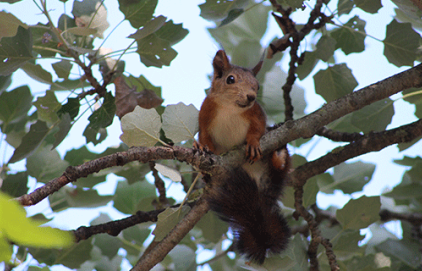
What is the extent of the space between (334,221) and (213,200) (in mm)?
1650

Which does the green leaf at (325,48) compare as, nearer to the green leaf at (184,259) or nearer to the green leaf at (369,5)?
the green leaf at (369,5)

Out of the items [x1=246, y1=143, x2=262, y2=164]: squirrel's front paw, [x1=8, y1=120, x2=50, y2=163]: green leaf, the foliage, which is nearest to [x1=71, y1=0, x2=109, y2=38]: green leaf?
the foliage

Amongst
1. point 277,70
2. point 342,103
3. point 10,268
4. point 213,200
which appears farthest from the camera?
point 277,70

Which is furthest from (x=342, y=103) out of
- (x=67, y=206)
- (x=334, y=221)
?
(x=67, y=206)

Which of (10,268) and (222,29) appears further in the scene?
(222,29)

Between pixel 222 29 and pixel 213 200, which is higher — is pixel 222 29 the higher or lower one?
the higher one

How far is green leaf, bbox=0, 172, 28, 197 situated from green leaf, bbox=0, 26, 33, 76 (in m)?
0.70

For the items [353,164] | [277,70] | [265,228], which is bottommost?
[353,164]

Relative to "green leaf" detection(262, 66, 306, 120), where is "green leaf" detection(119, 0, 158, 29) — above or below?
above

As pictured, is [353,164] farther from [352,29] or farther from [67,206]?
[67,206]

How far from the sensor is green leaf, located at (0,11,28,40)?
1.98 metres

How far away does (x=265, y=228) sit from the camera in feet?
6.66

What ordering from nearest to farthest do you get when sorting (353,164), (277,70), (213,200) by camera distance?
(213,200)
(353,164)
(277,70)

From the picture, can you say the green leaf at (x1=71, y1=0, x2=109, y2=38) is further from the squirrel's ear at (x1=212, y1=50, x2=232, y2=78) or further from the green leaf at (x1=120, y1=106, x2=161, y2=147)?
the green leaf at (x1=120, y1=106, x2=161, y2=147)
